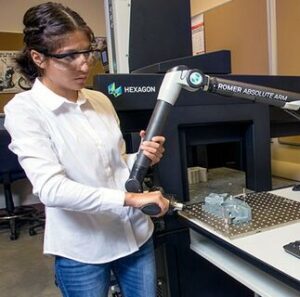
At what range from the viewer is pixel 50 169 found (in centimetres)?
75

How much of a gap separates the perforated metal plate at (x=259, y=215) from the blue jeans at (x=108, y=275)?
18cm

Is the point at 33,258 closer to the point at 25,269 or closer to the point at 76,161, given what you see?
the point at 25,269

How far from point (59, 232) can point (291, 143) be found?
1389 millimetres

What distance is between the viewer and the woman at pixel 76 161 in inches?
30.1

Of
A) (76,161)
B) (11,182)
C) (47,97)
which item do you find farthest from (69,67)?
(11,182)

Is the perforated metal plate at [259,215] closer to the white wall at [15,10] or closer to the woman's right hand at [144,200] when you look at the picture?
the woman's right hand at [144,200]

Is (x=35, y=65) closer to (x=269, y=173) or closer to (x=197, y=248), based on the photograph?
(x=197, y=248)

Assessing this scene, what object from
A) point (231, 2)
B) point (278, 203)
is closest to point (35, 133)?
point (278, 203)

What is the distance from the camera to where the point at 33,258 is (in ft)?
8.68

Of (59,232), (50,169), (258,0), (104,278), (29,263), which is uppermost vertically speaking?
(258,0)

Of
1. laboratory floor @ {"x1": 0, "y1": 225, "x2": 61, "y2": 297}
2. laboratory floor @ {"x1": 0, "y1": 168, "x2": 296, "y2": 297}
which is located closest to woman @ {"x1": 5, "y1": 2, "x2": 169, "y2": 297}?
laboratory floor @ {"x1": 0, "y1": 168, "x2": 296, "y2": 297}

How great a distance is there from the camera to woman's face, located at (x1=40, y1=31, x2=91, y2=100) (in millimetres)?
818

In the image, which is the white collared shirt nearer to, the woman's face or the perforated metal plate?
the woman's face

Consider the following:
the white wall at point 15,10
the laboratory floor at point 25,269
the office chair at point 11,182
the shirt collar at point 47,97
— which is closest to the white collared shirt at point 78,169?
the shirt collar at point 47,97
